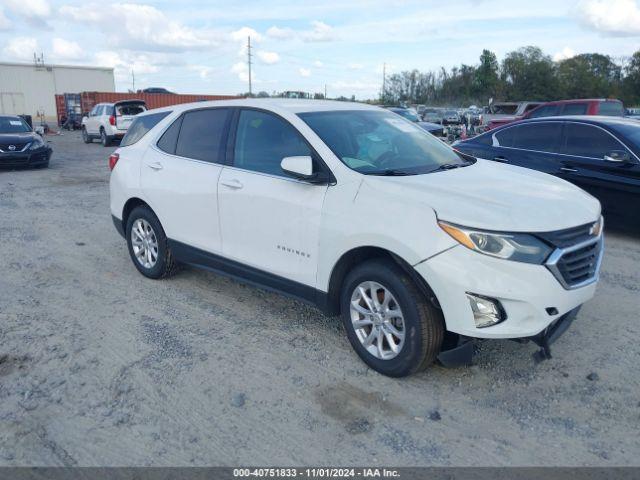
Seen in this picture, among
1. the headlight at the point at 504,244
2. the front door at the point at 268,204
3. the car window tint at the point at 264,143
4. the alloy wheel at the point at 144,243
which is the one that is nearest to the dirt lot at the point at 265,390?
the alloy wheel at the point at 144,243

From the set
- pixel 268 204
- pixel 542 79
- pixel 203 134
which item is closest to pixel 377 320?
pixel 268 204

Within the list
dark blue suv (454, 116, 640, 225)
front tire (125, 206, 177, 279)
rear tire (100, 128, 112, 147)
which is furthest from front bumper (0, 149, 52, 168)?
dark blue suv (454, 116, 640, 225)

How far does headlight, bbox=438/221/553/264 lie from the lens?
3.14m

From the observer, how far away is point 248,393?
11.5 ft

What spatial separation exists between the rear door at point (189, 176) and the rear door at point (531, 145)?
→ 4737 millimetres

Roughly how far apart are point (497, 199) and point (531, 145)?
482 centimetres

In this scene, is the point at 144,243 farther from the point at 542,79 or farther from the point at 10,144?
the point at 542,79

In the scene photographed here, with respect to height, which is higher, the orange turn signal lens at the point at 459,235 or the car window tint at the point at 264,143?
the car window tint at the point at 264,143

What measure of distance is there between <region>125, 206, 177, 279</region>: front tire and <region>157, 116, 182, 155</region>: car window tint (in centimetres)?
64

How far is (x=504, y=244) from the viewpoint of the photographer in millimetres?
3146

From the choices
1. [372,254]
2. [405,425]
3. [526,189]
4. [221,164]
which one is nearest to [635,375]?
[526,189]

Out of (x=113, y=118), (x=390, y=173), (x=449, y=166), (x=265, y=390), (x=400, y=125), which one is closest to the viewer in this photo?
(x=265, y=390)

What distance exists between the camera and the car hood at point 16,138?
45.8 ft

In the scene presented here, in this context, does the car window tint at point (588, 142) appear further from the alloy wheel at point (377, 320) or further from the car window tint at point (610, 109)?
the car window tint at point (610, 109)
